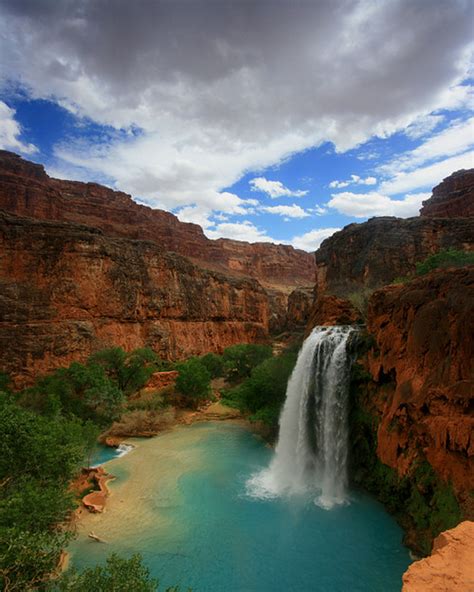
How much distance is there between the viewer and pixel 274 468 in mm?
15305

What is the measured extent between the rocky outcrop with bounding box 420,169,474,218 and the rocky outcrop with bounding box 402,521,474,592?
4800 centimetres

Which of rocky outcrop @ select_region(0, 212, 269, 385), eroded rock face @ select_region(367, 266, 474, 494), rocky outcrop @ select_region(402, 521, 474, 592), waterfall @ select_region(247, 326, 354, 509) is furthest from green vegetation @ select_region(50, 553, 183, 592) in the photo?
rocky outcrop @ select_region(0, 212, 269, 385)

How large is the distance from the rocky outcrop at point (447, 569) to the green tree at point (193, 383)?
21.6m

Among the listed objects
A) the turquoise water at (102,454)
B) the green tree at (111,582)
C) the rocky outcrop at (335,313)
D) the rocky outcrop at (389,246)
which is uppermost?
the rocky outcrop at (389,246)

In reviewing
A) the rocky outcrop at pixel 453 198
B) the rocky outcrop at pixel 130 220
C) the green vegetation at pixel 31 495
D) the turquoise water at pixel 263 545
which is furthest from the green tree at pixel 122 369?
the rocky outcrop at pixel 453 198

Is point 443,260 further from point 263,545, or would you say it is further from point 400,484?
point 263,545

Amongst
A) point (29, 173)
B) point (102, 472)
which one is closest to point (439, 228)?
point (102, 472)

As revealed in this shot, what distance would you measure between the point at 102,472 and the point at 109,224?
5129 centimetres

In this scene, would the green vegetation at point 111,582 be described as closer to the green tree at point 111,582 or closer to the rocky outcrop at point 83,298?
the green tree at point 111,582

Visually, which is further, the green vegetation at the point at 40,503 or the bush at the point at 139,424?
the bush at the point at 139,424

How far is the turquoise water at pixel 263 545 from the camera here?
8.57 metres

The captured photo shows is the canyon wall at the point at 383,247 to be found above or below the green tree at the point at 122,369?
above

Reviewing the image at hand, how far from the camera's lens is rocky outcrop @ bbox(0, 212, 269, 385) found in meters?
25.1

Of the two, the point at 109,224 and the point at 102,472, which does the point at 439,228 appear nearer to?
the point at 102,472
